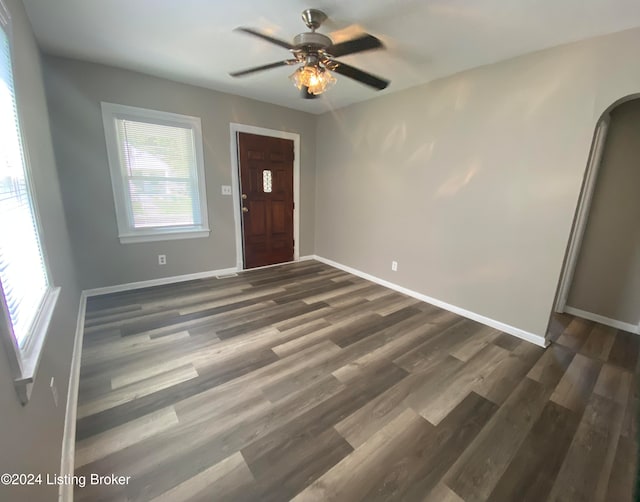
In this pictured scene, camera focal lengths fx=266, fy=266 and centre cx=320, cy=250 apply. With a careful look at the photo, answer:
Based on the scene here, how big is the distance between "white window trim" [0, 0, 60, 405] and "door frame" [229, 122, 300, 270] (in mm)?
2392

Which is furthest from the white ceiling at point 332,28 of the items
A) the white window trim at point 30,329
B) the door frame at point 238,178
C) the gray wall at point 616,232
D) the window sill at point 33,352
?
the window sill at point 33,352

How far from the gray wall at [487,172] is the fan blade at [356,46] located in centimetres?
152

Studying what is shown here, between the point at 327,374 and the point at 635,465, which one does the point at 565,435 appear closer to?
the point at 635,465

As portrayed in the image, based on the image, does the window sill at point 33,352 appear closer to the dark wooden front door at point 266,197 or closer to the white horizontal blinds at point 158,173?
the white horizontal blinds at point 158,173

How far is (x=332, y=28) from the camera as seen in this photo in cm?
201

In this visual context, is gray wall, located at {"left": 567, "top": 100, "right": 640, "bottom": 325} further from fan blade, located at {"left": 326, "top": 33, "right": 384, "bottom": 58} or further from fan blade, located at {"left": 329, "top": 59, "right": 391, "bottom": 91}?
fan blade, located at {"left": 326, "top": 33, "right": 384, "bottom": 58}

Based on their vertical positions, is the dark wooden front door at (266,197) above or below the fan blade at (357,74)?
below

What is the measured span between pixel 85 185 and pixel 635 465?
4.87m

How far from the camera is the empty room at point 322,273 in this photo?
132cm

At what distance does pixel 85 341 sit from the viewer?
90.0 inches

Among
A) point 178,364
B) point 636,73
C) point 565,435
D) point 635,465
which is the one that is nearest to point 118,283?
point 178,364

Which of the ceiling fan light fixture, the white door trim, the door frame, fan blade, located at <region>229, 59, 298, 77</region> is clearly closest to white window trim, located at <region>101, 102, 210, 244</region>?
the door frame

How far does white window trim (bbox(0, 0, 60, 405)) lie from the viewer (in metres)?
0.86

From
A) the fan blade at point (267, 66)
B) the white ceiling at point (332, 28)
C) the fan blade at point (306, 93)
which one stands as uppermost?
the white ceiling at point (332, 28)
